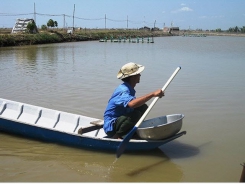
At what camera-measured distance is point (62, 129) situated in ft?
21.1

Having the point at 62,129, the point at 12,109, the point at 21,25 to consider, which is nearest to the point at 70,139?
the point at 62,129

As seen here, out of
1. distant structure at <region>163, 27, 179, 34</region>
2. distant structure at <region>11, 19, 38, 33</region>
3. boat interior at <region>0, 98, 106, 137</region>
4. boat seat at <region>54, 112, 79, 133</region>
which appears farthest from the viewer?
distant structure at <region>163, 27, 179, 34</region>

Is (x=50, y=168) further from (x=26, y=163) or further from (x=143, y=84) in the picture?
(x=143, y=84)

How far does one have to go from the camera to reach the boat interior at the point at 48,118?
6.35 m

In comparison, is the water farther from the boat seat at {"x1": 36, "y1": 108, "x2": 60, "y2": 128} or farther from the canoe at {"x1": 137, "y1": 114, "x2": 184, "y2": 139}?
the boat seat at {"x1": 36, "y1": 108, "x2": 60, "y2": 128}

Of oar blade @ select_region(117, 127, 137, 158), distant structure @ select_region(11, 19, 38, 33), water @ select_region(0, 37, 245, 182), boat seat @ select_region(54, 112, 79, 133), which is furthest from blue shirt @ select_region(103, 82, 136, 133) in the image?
distant structure @ select_region(11, 19, 38, 33)

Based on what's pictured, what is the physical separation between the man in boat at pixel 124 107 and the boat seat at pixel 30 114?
2.11 metres

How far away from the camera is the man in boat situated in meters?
5.02

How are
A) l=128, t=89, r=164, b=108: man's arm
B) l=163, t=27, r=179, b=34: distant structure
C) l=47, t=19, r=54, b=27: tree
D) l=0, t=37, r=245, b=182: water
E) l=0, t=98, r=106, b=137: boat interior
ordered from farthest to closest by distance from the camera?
l=163, t=27, r=179, b=34: distant structure
l=47, t=19, r=54, b=27: tree
l=0, t=98, r=106, b=137: boat interior
l=0, t=37, r=245, b=182: water
l=128, t=89, r=164, b=108: man's arm

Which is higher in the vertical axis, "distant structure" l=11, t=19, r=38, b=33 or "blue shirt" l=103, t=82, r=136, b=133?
"distant structure" l=11, t=19, r=38, b=33

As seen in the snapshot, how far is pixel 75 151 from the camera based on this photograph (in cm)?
564

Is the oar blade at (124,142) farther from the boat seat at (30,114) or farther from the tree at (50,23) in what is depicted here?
the tree at (50,23)

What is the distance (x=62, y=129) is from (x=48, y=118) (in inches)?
20.2

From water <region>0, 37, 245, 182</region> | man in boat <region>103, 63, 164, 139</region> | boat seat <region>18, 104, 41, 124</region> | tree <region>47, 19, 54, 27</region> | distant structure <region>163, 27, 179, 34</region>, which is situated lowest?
water <region>0, 37, 245, 182</region>
